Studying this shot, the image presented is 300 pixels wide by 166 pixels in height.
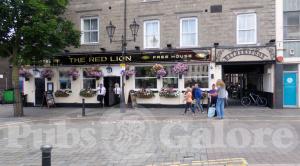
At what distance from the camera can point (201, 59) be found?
74.7 ft

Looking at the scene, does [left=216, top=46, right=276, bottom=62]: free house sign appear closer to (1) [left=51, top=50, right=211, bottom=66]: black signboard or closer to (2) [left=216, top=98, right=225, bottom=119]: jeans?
(1) [left=51, top=50, right=211, bottom=66]: black signboard

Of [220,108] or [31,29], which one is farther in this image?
[31,29]

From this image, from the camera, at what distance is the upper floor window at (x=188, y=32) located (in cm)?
2327

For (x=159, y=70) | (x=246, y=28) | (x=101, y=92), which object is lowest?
(x=101, y=92)

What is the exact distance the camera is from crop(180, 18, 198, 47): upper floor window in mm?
23266

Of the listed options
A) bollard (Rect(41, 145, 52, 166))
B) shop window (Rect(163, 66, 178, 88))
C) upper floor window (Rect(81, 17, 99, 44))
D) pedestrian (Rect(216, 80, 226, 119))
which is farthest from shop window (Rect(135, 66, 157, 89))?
bollard (Rect(41, 145, 52, 166))

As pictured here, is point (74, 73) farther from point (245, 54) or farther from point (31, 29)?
point (245, 54)

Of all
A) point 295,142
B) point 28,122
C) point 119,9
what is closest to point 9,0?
point 28,122

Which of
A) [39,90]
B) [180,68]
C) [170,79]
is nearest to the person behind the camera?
[180,68]

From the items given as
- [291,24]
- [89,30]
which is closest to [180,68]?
[291,24]

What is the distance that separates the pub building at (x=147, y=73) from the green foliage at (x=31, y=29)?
3856 millimetres

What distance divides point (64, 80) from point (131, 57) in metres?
5.20

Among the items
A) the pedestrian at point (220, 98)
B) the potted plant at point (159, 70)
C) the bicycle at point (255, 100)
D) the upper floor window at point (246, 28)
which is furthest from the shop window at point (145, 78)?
the pedestrian at point (220, 98)

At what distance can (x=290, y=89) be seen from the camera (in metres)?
22.1
